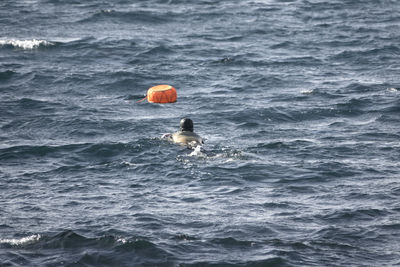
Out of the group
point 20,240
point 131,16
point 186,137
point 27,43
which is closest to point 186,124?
point 186,137

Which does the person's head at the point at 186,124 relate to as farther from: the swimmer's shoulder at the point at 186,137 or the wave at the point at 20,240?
the wave at the point at 20,240

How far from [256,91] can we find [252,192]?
10961 mm

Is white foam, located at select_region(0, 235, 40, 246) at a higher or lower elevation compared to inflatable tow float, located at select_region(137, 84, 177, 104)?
lower

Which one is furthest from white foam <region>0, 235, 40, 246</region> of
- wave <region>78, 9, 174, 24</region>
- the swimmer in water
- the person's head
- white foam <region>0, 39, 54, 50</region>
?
wave <region>78, 9, 174, 24</region>

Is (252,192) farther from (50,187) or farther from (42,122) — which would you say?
(42,122)

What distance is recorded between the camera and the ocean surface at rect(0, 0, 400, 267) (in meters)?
14.0

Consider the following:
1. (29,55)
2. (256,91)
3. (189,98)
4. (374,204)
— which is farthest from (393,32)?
(374,204)

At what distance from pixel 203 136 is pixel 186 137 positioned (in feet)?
6.20

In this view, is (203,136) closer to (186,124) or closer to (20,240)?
(186,124)

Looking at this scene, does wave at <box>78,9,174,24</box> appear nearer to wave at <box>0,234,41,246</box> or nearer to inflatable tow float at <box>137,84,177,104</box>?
inflatable tow float at <box>137,84,177,104</box>

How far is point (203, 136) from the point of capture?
2172 cm

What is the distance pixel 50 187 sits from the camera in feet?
56.7

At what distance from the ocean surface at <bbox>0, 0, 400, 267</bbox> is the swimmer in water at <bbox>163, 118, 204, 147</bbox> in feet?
0.88

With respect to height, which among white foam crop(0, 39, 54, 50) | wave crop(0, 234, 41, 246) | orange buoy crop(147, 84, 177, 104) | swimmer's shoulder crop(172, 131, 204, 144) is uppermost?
white foam crop(0, 39, 54, 50)
